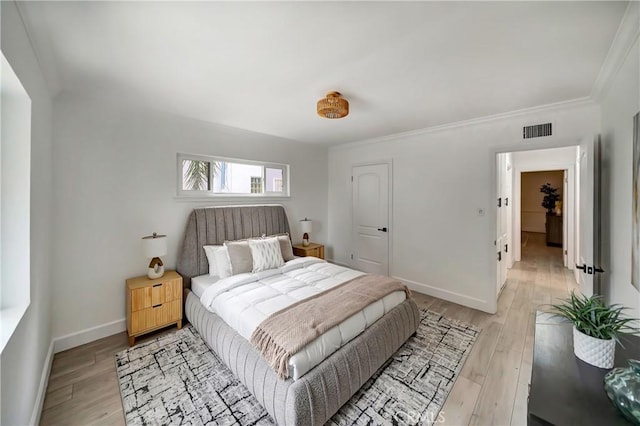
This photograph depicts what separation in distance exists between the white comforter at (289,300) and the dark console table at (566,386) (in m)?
1.11

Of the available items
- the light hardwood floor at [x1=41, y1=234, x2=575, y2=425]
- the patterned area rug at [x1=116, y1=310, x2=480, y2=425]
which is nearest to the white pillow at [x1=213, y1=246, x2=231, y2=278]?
the patterned area rug at [x1=116, y1=310, x2=480, y2=425]

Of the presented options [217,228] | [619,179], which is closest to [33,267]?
[217,228]

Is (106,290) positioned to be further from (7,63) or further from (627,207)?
(627,207)

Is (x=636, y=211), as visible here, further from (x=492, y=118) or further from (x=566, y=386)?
(x=492, y=118)

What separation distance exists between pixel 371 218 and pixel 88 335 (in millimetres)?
3898

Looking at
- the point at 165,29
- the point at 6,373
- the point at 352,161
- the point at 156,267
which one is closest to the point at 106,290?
the point at 156,267

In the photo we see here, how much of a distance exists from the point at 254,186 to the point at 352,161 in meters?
1.86

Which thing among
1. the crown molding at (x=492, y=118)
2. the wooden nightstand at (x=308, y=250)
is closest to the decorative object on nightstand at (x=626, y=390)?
the crown molding at (x=492, y=118)

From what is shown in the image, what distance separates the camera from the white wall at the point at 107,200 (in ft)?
7.73

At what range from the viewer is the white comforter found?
1.69 meters

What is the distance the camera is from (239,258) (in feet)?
9.39

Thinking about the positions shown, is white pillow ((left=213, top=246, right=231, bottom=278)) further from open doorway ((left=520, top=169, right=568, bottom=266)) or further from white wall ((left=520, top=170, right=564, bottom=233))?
white wall ((left=520, top=170, right=564, bottom=233))

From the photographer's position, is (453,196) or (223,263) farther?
(453,196)

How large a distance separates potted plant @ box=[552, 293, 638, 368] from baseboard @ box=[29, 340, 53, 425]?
2.98m
